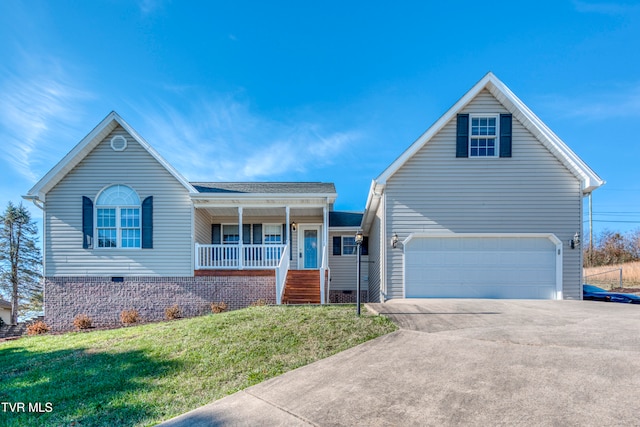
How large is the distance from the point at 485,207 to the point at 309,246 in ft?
25.9

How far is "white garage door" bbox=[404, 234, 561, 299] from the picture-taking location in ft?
32.4

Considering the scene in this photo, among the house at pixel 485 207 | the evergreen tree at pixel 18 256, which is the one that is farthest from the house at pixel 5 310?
the house at pixel 485 207

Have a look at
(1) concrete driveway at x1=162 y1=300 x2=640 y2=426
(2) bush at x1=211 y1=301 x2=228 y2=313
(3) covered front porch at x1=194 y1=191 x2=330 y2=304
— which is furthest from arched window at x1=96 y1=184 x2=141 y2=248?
(1) concrete driveway at x1=162 y1=300 x2=640 y2=426

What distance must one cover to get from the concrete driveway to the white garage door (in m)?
3.74

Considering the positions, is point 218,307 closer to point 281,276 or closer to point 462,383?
point 281,276

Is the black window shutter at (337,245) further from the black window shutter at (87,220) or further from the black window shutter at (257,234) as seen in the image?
the black window shutter at (87,220)

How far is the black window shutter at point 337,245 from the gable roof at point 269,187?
2379 mm

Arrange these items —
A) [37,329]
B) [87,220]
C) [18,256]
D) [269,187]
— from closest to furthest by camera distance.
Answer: [37,329], [87,220], [269,187], [18,256]

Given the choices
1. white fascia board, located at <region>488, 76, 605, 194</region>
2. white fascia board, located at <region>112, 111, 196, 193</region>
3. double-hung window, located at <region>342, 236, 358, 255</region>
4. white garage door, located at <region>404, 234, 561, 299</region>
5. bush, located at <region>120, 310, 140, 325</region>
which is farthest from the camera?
double-hung window, located at <region>342, 236, 358, 255</region>

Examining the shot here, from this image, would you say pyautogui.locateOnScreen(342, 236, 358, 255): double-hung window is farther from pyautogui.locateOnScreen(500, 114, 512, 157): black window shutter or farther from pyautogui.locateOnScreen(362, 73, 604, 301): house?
pyautogui.locateOnScreen(500, 114, 512, 157): black window shutter

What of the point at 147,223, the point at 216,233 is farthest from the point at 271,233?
the point at 147,223

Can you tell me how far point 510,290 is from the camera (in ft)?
32.4

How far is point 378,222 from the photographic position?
39.3 feet

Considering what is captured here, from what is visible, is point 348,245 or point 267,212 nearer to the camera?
point 267,212
